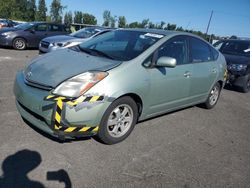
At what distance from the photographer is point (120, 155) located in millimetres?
3426

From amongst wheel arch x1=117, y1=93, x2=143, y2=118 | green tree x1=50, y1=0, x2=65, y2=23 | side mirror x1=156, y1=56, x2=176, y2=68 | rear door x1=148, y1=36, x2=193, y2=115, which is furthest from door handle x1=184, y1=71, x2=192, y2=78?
green tree x1=50, y1=0, x2=65, y2=23

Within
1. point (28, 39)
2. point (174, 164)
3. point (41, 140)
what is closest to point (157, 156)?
point (174, 164)

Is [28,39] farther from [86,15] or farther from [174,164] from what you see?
[86,15]

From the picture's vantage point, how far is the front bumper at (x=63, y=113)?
308 cm

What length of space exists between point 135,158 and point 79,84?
1.20m

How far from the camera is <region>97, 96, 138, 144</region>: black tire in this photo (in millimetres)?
3432

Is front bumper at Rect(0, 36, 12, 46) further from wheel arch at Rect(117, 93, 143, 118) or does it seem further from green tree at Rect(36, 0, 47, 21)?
green tree at Rect(36, 0, 47, 21)

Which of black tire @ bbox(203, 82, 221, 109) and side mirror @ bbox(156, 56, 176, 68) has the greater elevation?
side mirror @ bbox(156, 56, 176, 68)

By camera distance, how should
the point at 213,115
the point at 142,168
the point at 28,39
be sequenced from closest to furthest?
1. the point at 142,168
2. the point at 213,115
3. the point at 28,39

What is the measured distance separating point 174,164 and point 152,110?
100cm

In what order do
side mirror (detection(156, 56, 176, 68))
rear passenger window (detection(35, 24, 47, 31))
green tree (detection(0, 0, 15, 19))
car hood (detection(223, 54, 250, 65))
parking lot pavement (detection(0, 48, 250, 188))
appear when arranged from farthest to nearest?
green tree (detection(0, 0, 15, 19)) → rear passenger window (detection(35, 24, 47, 31)) → car hood (detection(223, 54, 250, 65)) → side mirror (detection(156, 56, 176, 68)) → parking lot pavement (detection(0, 48, 250, 188))

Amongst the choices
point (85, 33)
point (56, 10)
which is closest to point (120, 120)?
point (85, 33)

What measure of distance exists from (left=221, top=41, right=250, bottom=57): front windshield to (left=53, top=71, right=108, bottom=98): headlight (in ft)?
23.2

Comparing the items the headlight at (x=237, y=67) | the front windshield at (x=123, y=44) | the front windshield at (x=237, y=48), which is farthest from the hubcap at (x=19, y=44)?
the headlight at (x=237, y=67)
